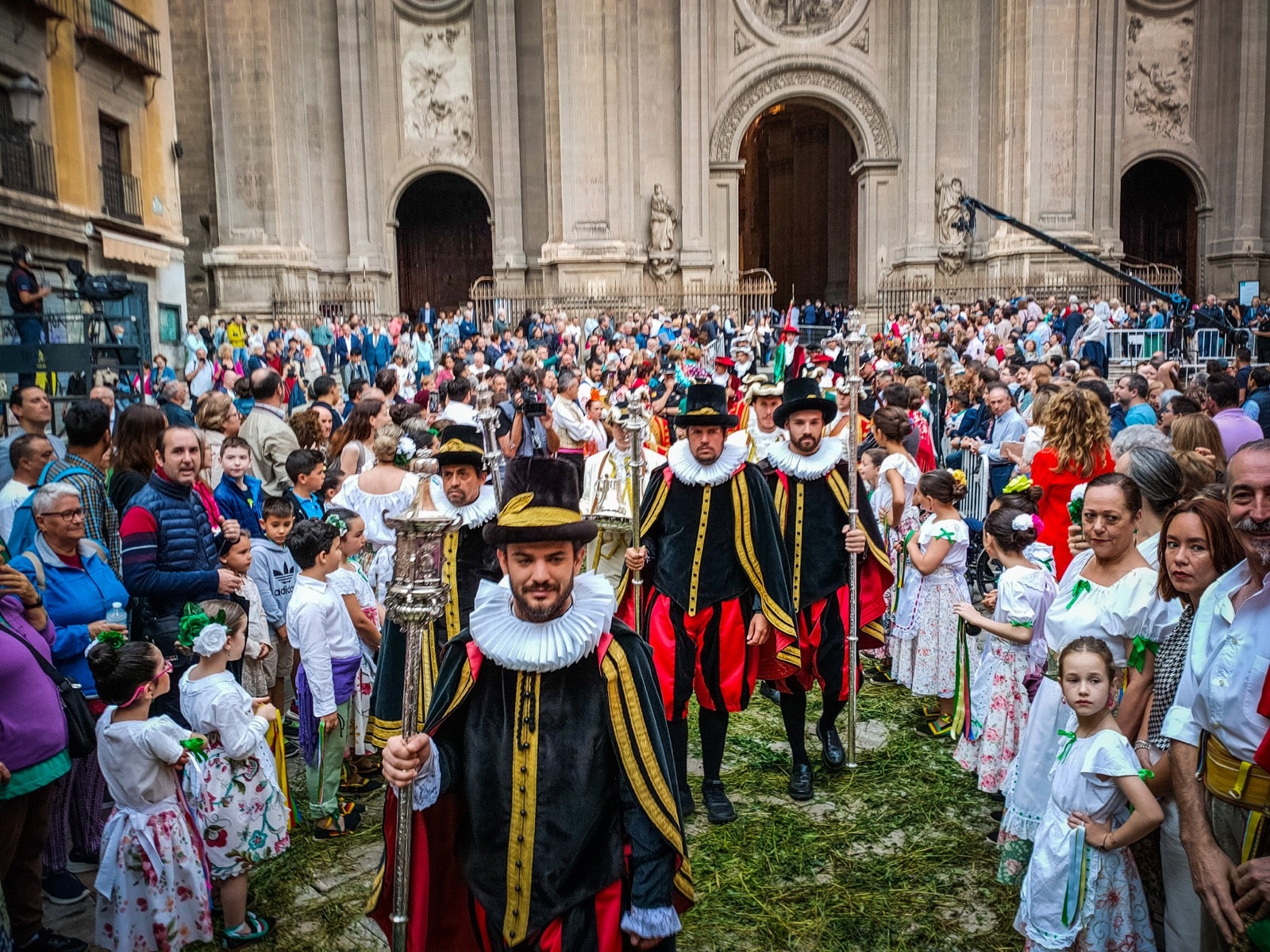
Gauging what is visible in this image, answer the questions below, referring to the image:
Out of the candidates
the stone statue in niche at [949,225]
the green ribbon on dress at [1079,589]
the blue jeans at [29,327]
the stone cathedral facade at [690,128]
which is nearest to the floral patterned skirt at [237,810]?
the green ribbon on dress at [1079,589]

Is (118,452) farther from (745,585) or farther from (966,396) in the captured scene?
(966,396)

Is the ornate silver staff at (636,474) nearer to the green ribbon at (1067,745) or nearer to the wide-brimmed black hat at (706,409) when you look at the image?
the wide-brimmed black hat at (706,409)

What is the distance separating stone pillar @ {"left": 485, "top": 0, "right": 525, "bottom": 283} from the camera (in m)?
26.8

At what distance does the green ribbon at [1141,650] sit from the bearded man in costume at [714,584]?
5.91 feet

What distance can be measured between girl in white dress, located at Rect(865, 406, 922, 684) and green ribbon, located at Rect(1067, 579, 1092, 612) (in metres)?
2.73

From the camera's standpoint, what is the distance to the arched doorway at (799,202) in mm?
35781

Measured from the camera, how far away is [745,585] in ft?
17.7

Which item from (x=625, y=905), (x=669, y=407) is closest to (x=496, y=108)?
(x=669, y=407)

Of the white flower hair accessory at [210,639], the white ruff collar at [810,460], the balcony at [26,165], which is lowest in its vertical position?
A: the white flower hair accessory at [210,639]

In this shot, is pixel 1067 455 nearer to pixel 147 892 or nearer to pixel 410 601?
pixel 410 601

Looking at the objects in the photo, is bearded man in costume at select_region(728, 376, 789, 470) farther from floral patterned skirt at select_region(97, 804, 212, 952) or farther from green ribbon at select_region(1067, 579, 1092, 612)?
floral patterned skirt at select_region(97, 804, 212, 952)

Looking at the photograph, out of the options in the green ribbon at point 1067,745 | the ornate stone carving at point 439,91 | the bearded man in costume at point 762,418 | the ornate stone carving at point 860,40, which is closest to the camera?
the green ribbon at point 1067,745

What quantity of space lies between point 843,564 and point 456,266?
27.9 m

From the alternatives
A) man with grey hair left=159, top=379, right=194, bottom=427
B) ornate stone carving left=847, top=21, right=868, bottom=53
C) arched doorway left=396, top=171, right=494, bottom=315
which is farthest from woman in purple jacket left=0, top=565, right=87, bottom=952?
arched doorway left=396, top=171, right=494, bottom=315
